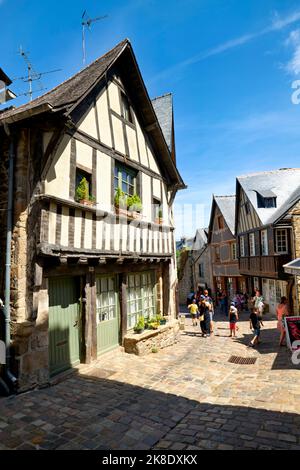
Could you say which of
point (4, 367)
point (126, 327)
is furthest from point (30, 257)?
point (126, 327)

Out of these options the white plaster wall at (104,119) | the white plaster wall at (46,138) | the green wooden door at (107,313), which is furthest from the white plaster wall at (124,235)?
the white plaster wall at (46,138)

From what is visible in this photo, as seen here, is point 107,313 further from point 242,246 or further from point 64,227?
point 242,246

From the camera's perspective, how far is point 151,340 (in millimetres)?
8164

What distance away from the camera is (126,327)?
317 inches

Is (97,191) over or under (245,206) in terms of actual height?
under

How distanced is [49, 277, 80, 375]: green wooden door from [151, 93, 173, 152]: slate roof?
6609 millimetres

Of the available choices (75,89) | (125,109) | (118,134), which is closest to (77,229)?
(75,89)

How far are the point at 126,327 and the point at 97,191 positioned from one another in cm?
363

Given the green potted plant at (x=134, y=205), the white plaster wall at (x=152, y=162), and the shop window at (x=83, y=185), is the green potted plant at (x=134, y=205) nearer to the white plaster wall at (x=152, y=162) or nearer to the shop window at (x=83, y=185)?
Answer: the shop window at (x=83, y=185)

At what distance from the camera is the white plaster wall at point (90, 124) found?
6.69m

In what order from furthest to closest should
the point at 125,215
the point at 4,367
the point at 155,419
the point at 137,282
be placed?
1. the point at 137,282
2. the point at 125,215
3. the point at 4,367
4. the point at 155,419

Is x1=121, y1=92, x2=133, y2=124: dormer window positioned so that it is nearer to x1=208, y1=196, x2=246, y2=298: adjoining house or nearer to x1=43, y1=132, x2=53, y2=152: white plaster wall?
x1=43, y1=132, x2=53, y2=152: white plaster wall

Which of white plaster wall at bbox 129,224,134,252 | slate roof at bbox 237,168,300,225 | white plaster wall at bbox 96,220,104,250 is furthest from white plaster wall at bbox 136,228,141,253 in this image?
slate roof at bbox 237,168,300,225

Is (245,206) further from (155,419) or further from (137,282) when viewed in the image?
(155,419)
